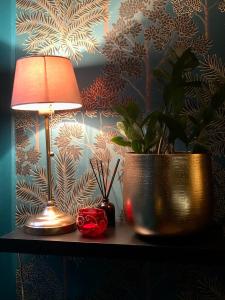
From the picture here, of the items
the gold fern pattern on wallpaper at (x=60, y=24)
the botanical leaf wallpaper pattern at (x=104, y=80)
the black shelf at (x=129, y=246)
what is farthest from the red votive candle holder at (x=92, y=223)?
the gold fern pattern on wallpaper at (x=60, y=24)

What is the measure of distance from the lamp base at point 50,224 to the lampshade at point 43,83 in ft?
1.15

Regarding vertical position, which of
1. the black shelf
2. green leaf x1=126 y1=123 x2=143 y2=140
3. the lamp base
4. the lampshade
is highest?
the lampshade

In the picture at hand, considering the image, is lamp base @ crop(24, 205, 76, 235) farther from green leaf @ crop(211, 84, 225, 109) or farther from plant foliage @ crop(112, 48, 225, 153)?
green leaf @ crop(211, 84, 225, 109)

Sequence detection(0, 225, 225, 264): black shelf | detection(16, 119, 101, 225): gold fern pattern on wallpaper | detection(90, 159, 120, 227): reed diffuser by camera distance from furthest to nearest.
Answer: detection(16, 119, 101, 225): gold fern pattern on wallpaper, detection(90, 159, 120, 227): reed diffuser, detection(0, 225, 225, 264): black shelf

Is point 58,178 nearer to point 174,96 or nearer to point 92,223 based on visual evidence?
point 92,223

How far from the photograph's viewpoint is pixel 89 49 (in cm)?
131

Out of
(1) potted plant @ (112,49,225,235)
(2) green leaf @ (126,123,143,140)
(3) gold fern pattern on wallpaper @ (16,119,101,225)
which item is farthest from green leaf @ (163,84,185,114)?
(3) gold fern pattern on wallpaper @ (16,119,101,225)

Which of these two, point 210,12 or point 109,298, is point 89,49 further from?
point 109,298

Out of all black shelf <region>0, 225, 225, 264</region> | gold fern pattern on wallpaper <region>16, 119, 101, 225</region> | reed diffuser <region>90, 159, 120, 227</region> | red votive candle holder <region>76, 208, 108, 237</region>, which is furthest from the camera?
gold fern pattern on wallpaper <region>16, 119, 101, 225</region>

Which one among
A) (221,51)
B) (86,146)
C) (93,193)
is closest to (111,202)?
(93,193)

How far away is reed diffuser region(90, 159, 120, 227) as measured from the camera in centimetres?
117

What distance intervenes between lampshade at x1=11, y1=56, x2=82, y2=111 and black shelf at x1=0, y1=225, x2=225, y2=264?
1.31 ft

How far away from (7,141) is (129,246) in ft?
2.29

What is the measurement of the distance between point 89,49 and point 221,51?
18.2 inches
